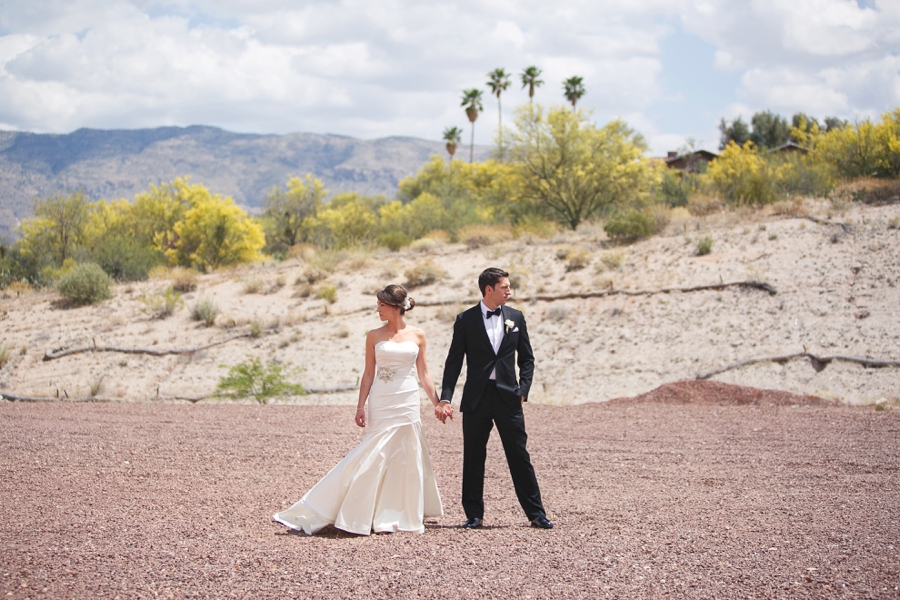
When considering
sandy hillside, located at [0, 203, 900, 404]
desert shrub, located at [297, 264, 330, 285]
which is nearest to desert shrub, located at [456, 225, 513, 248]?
sandy hillside, located at [0, 203, 900, 404]

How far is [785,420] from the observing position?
1074 cm

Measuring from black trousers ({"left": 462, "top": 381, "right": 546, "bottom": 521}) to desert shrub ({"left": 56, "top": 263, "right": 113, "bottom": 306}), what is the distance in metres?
20.8

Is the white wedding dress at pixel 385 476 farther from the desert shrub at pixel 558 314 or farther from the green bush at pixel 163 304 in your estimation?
the green bush at pixel 163 304

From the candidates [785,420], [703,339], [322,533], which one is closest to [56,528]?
[322,533]

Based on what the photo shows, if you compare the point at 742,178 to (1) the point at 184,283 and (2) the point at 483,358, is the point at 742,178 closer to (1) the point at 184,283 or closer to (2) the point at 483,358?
(1) the point at 184,283

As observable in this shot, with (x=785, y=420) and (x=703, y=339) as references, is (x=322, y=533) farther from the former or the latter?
(x=703, y=339)

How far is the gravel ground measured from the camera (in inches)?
175

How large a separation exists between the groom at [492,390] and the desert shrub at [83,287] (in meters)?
20.7

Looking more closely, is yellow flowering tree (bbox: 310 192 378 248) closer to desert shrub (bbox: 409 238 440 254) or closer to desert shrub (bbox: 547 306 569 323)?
desert shrub (bbox: 409 238 440 254)

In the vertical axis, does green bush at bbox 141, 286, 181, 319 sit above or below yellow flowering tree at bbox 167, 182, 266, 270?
below

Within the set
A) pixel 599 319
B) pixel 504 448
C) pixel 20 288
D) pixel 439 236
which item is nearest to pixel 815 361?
pixel 599 319

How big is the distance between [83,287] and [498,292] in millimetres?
21077

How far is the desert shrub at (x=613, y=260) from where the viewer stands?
21516mm

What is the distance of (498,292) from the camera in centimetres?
573
